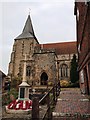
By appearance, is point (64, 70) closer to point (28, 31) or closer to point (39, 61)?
point (39, 61)

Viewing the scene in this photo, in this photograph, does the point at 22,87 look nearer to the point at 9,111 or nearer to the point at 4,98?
the point at 9,111

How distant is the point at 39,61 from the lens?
32.2 m

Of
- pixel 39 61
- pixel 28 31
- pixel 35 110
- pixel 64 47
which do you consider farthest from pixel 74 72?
pixel 35 110

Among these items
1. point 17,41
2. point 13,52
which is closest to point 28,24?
point 17,41

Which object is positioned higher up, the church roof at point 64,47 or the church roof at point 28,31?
the church roof at point 28,31

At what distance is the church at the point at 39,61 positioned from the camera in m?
31.6

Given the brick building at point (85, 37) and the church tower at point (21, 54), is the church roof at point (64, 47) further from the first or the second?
the brick building at point (85, 37)

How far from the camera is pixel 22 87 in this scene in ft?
42.1

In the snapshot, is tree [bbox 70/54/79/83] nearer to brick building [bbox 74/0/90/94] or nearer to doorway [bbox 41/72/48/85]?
doorway [bbox 41/72/48/85]

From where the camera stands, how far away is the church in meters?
31.6

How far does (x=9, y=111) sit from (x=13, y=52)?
27.0m

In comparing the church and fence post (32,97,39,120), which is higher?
the church

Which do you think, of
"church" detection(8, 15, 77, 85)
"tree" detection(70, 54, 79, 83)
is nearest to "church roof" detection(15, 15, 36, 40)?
"church" detection(8, 15, 77, 85)

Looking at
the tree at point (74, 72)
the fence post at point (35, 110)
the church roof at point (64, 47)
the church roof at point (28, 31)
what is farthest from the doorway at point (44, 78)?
the fence post at point (35, 110)
